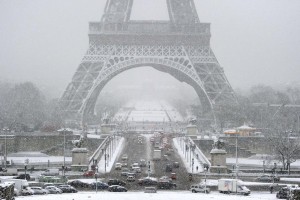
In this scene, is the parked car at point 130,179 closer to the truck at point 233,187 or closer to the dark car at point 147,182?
the dark car at point 147,182

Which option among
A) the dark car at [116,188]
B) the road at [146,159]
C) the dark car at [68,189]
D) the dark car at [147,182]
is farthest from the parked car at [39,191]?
the dark car at [147,182]

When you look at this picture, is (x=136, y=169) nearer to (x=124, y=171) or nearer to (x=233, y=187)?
(x=124, y=171)

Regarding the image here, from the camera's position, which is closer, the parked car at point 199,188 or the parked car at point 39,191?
the parked car at point 39,191

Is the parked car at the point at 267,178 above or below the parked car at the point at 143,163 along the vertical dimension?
below

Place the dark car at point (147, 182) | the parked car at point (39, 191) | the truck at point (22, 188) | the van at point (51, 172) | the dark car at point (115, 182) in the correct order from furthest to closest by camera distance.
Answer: the van at point (51, 172), the dark car at point (147, 182), the dark car at point (115, 182), the parked car at point (39, 191), the truck at point (22, 188)

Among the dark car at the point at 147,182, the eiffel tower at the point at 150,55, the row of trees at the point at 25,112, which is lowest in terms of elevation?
the dark car at the point at 147,182

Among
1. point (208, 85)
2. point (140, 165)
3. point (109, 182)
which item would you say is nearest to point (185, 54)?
point (208, 85)

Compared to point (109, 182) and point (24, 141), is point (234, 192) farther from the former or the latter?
point (24, 141)

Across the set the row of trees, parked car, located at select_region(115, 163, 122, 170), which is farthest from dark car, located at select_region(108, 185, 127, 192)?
the row of trees

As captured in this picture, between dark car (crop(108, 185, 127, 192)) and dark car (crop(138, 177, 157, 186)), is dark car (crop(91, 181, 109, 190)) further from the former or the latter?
dark car (crop(138, 177, 157, 186))
